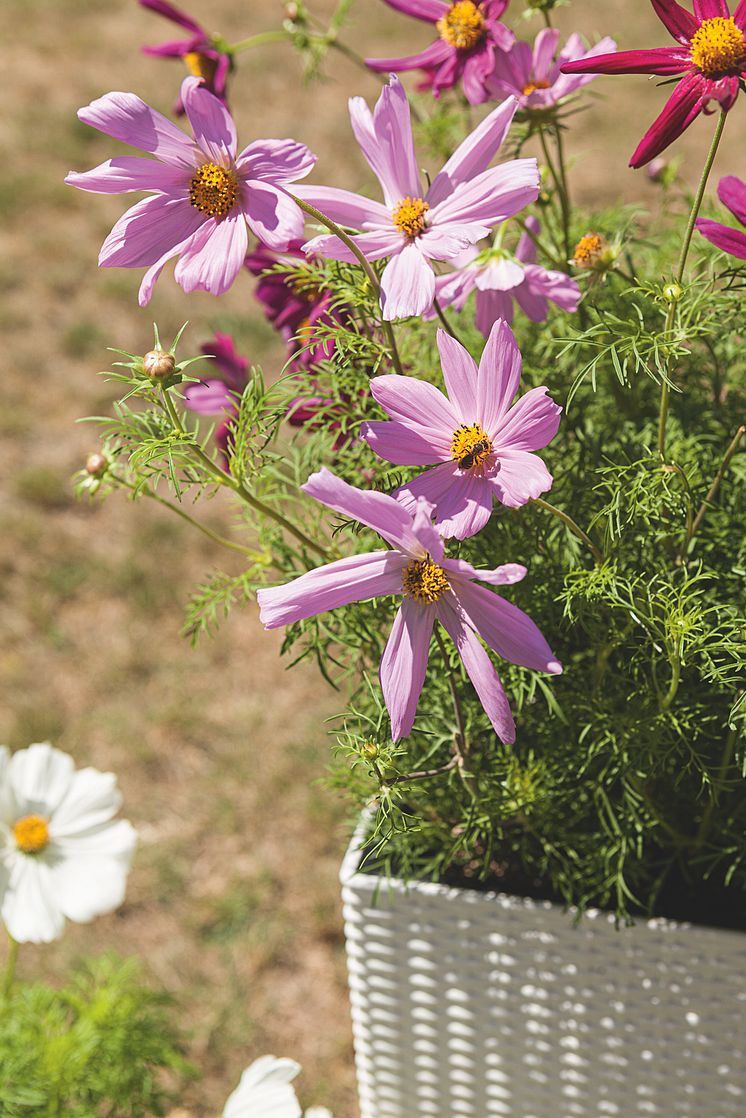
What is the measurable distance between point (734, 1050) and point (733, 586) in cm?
30

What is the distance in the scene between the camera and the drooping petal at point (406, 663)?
515mm

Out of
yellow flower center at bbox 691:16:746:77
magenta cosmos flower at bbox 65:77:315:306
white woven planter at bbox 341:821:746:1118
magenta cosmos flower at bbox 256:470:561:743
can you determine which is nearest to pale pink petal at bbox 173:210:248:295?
magenta cosmos flower at bbox 65:77:315:306

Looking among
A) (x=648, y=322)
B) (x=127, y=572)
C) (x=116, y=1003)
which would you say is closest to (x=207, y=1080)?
(x=116, y=1003)

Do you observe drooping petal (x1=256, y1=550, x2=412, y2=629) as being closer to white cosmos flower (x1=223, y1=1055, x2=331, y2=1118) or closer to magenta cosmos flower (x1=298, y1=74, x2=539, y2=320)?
magenta cosmos flower (x1=298, y1=74, x2=539, y2=320)

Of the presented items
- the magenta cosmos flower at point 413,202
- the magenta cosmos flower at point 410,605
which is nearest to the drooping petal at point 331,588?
the magenta cosmos flower at point 410,605

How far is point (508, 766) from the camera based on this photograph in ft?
2.30

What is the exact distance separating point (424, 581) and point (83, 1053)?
51 centimetres

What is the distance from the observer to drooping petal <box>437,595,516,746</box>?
503 mm

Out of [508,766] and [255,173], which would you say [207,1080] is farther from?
[255,173]

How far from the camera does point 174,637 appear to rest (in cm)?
153

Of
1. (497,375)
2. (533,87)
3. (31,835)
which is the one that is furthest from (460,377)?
(31,835)

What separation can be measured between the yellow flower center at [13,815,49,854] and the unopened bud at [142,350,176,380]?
1.34ft

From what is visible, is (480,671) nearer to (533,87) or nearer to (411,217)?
(411,217)

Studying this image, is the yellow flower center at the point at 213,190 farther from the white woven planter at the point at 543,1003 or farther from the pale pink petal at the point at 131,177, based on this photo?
the white woven planter at the point at 543,1003
